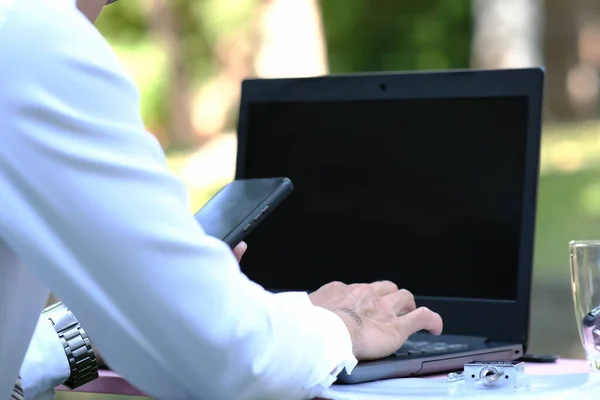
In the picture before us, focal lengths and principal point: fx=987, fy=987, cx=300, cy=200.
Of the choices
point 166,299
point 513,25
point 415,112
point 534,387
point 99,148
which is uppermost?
point 513,25

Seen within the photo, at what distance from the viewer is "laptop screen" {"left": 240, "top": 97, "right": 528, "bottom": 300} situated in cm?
145

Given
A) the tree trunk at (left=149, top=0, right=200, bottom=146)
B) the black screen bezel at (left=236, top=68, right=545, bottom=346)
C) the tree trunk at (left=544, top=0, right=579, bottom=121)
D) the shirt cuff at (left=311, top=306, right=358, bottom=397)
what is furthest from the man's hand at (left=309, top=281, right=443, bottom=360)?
the tree trunk at (left=149, top=0, right=200, bottom=146)

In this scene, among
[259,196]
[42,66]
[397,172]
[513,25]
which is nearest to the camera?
[42,66]

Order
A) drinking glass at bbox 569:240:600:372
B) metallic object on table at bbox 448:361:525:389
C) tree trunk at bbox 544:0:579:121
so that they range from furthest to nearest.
→ tree trunk at bbox 544:0:579:121 → drinking glass at bbox 569:240:600:372 → metallic object on table at bbox 448:361:525:389

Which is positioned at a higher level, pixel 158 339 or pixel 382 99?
pixel 382 99

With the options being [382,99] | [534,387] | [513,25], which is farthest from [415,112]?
[513,25]

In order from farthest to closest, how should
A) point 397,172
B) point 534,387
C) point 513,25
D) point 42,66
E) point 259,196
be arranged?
point 513,25 < point 397,172 < point 259,196 < point 534,387 < point 42,66

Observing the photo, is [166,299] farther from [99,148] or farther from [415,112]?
[415,112]

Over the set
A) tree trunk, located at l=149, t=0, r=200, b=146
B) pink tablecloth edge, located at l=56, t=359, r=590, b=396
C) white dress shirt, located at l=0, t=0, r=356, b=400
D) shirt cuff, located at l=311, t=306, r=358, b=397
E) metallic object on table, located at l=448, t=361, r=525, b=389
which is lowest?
pink tablecloth edge, located at l=56, t=359, r=590, b=396

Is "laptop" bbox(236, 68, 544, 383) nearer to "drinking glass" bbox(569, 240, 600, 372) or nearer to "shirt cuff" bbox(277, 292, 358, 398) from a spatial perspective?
"drinking glass" bbox(569, 240, 600, 372)

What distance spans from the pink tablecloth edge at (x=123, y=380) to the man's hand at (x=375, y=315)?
0.18 meters

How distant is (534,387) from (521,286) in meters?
0.34

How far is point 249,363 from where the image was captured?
86 cm

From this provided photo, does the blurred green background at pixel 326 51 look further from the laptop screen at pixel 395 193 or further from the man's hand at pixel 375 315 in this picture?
the man's hand at pixel 375 315
